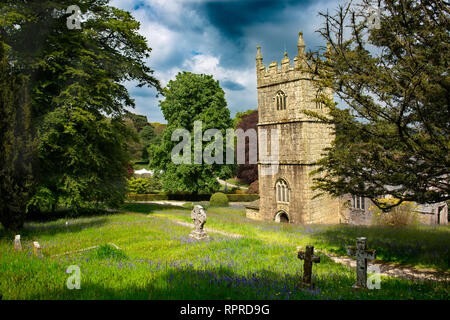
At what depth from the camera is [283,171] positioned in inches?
1048

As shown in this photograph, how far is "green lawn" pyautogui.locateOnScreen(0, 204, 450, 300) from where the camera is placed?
5.32 m

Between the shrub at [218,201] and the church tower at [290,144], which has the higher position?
the church tower at [290,144]

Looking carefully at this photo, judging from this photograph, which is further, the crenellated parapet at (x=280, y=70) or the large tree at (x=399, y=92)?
the crenellated parapet at (x=280, y=70)

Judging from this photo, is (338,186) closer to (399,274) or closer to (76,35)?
(399,274)

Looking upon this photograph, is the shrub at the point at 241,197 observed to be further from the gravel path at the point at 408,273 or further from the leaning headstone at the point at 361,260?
the leaning headstone at the point at 361,260

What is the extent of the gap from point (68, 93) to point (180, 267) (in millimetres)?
12299

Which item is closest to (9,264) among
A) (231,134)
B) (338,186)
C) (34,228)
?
(34,228)

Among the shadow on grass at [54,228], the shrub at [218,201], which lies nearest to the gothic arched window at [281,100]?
the shrub at [218,201]

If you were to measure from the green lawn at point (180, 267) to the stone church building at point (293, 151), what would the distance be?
1215 centimetres

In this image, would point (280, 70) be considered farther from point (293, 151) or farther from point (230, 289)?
point (230, 289)

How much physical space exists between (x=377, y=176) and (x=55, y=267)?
29.6 ft

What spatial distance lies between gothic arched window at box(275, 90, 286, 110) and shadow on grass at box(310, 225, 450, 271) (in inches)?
548

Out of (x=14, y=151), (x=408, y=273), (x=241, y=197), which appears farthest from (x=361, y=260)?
(x=241, y=197)

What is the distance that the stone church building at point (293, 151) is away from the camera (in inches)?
997
